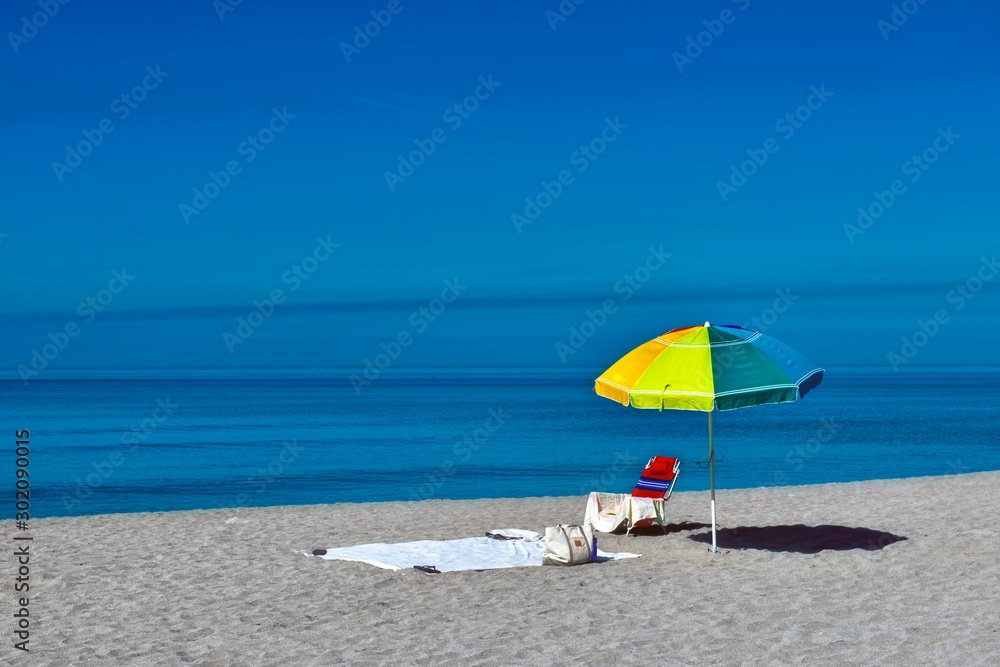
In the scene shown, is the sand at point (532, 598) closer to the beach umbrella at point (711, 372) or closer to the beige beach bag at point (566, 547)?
the beige beach bag at point (566, 547)

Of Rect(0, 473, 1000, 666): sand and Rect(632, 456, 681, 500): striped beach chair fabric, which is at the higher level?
Rect(632, 456, 681, 500): striped beach chair fabric

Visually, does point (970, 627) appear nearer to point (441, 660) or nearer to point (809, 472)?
point (441, 660)

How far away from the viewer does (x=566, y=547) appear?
27.9 feet

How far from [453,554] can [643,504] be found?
2418mm

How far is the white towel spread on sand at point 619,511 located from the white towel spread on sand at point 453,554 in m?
0.82

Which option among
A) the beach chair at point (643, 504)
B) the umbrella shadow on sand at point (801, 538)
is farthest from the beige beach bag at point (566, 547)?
the umbrella shadow on sand at point (801, 538)

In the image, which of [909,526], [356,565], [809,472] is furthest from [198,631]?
[809,472]

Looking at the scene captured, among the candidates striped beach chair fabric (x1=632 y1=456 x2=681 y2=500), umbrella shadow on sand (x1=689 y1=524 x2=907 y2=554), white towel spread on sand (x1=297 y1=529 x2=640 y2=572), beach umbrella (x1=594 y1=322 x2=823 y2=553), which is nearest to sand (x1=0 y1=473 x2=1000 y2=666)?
umbrella shadow on sand (x1=689 y1=524 x2=907 y2=554)

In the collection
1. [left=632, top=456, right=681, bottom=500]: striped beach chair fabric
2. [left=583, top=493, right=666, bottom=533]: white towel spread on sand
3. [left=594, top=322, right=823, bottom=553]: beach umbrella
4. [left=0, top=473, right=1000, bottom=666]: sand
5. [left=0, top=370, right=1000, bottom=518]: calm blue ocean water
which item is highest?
[left=0, top=370, right=1000, bottom=518]: calm blue ocean water

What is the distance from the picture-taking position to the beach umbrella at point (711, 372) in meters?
7.87

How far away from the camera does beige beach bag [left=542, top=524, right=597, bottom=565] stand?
8.51m

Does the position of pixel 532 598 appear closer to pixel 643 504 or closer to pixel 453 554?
pixel 453 554

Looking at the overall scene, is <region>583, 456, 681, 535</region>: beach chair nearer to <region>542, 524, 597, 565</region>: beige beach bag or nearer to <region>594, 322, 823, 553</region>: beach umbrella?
<region>542, 524, 597, 565</region>: beige beach bag

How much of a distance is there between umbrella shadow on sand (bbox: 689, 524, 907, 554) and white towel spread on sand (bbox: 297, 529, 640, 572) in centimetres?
150
